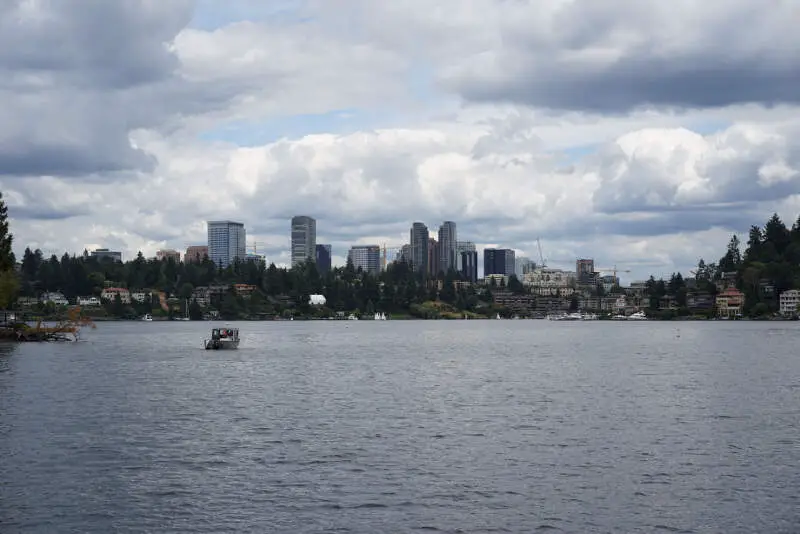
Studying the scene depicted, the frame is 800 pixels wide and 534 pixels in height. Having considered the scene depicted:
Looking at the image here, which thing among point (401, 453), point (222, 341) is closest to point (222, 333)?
point (222, 341)

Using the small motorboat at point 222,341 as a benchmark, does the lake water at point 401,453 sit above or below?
below

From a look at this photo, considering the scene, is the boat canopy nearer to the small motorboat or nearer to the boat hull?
the small motorboat

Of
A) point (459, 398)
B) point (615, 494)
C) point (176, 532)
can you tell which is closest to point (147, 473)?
point (176, 532)

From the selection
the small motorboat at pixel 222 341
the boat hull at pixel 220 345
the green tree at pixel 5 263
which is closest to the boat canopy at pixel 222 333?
the small motorboat at pixel 222 341

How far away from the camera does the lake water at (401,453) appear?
125 feet

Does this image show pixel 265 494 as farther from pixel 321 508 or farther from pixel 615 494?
pixel 615 494

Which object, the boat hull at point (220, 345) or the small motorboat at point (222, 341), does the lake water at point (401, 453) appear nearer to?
the boat hull at point (220, 345)

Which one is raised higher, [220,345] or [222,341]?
[222,341]

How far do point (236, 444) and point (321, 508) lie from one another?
17035 millimetres

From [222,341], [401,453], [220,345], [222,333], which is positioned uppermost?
[222,333]

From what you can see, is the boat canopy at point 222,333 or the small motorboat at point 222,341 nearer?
the small motorboat at point 222,341

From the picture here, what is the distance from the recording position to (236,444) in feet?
181

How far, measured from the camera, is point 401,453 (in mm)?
51938

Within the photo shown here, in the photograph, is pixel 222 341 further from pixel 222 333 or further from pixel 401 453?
pixel 401 453
